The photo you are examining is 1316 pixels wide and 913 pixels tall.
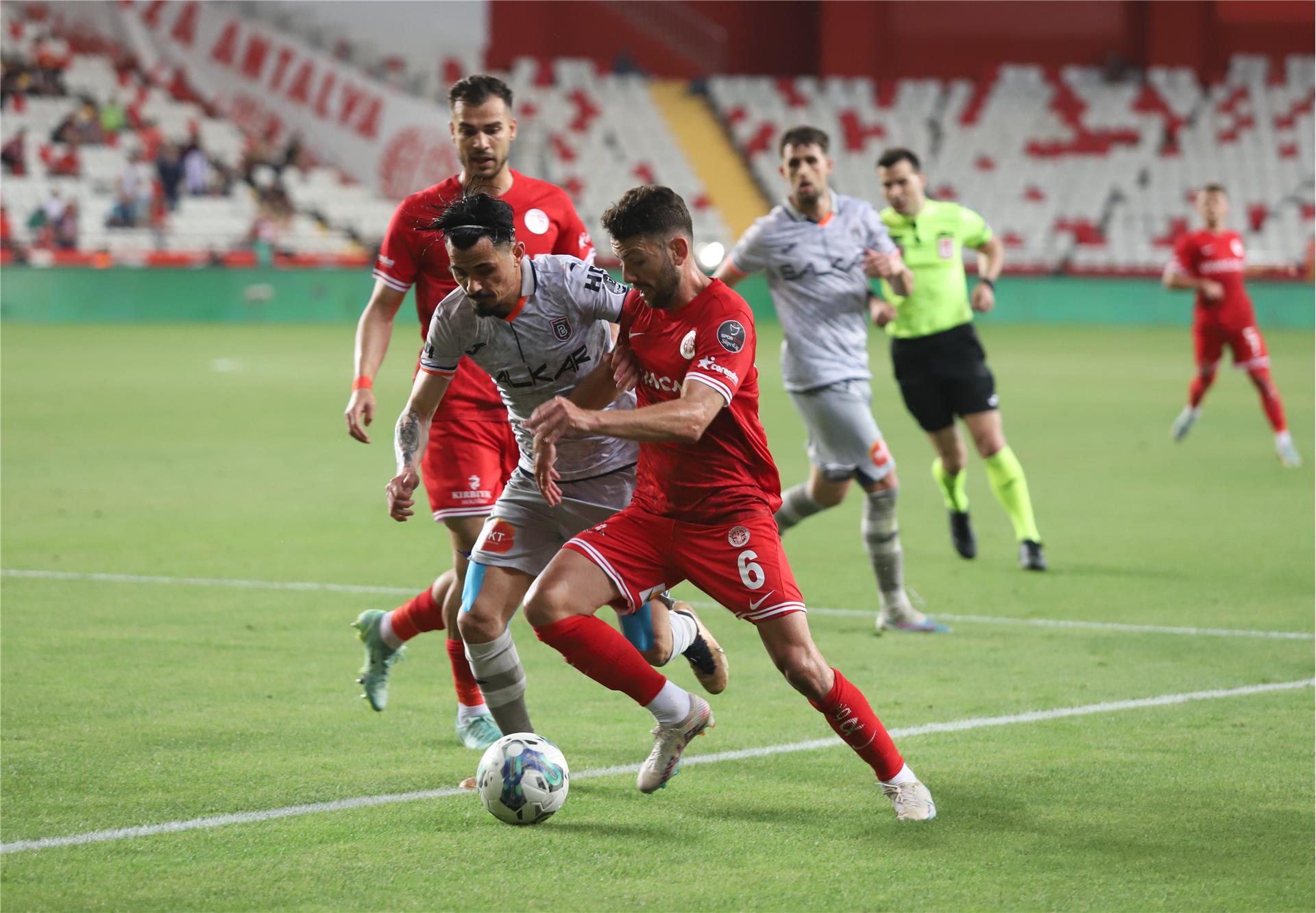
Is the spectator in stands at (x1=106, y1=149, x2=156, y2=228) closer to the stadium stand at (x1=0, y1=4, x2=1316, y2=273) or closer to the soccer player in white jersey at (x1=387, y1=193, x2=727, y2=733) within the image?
the stadium stand at (x1=0, y1=4, x2=1316, y2=273)

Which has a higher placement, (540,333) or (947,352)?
(540,333)

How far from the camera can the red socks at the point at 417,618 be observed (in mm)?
6137

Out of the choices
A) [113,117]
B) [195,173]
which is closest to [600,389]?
[195,173]

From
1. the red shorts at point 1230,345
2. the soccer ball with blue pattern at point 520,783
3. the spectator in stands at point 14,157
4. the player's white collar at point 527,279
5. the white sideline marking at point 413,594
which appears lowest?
the red shorts at point 1230,345

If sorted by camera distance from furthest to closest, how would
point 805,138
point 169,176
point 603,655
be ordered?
point 169,176
point 805,138
point 603,655

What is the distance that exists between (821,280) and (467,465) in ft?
9.10

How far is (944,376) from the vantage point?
370 inches

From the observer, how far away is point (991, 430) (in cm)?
942

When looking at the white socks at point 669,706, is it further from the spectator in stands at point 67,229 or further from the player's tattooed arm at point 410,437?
the spectator in stands at point 67,229

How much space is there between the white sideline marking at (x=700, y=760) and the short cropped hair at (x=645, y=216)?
1785 mm

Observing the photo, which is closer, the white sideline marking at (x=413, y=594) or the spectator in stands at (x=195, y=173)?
the white sideline marking at (x=413, y=594)

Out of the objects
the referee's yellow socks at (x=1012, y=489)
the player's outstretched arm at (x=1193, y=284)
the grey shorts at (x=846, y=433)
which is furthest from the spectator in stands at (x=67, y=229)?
the grey shorts at (x=846, y=433)

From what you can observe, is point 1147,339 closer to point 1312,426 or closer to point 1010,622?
point 1312,426

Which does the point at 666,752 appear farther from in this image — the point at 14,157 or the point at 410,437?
the point at 14,157
